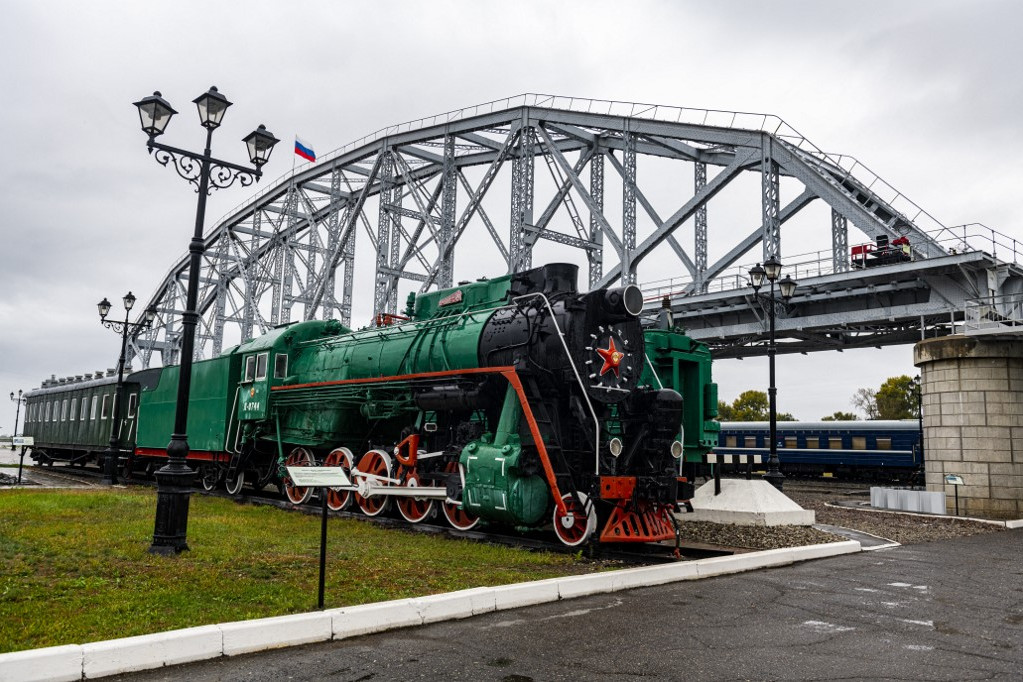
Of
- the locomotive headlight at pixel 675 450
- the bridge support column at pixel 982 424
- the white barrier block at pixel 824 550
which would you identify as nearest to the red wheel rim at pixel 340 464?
the locomotive headlight at pixel 675 450

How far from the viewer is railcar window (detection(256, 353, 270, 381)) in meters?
16.9

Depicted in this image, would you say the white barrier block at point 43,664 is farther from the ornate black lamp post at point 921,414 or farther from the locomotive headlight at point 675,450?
the ornate black lamp post at point 921,414

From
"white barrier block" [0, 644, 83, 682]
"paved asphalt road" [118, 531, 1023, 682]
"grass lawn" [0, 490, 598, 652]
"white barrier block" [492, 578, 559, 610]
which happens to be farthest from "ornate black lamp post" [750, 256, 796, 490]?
"white barrier block" [0, 644, 83, 682]

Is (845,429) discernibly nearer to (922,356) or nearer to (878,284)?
(878,284)

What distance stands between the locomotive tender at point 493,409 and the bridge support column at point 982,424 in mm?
8508

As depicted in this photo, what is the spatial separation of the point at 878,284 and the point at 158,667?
25927mm

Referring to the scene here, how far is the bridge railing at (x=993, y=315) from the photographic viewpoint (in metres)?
19.5

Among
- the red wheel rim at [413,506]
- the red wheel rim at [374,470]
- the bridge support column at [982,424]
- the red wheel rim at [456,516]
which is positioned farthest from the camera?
the bridge support column at [982,424]

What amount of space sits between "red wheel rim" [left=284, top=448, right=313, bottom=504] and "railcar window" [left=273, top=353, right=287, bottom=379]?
1.73m

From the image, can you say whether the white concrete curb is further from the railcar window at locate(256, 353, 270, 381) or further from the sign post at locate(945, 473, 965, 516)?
the sign post at locate(945, 473, 965, 516)

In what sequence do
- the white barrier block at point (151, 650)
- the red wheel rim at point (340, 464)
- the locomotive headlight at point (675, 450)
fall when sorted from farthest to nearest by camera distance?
the red wheel rim at point (340, 464), the locomotive headlight at point (675, 450), the white barrier block at point (151, 650)

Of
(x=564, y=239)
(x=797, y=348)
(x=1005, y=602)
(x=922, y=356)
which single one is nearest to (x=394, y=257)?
(x=564, y=239)

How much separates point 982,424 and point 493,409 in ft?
44.5

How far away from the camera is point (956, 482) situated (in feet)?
56.4
